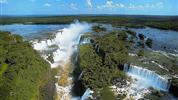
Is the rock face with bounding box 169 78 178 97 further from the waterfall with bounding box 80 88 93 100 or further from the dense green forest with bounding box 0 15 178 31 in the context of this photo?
the dense green forest with bounding box 0 15 178 31

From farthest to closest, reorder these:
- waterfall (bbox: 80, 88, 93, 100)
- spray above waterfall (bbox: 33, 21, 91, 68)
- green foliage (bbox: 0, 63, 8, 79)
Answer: spray above waterfall (bbox: 33, 21, 91, 68), green foliage (bbox: 0, 63, 8, 79), waterfall (bbox: 80, 88, 93, 100)

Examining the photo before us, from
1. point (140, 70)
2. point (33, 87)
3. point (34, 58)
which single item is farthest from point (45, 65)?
point (140, 70)

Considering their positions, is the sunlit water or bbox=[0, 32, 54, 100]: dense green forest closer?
bbox=[0, 32, 54, 100]: dense green forest

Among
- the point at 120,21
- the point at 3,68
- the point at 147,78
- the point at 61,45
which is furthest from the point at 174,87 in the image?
the point at 120,21

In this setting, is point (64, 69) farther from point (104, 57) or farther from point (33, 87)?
point (33, 87)

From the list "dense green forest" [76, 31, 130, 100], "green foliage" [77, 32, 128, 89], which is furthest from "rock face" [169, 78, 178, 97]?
"green foliage" [77, 32, 128, 89]

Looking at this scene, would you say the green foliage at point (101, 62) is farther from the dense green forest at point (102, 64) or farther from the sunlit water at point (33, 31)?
the sunlit water at point (33, 31)
